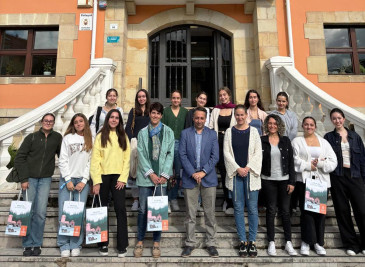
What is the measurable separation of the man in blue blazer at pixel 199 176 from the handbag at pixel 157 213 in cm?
28

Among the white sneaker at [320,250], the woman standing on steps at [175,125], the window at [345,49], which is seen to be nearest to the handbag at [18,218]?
the woman standing on steps at [175,125]

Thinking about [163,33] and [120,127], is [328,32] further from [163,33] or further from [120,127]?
[120,127]

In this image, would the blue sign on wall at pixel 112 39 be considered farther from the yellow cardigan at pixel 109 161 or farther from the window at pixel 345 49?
the window at pixel 345 49

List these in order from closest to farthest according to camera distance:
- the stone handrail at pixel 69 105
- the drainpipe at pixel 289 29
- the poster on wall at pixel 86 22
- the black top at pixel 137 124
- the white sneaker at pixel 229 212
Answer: the white sneaker at pixel 229 212 → the black top at pixel 137 124 → the stone handrail at pixel 69 105 → the drainpipe at pixel 289 29 → the poster on wall at pixel 86 22

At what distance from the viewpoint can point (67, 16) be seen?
6.76 m

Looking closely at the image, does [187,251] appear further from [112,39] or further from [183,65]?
[112,39]

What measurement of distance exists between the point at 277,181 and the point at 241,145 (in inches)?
23.7

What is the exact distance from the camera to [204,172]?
9.89ft

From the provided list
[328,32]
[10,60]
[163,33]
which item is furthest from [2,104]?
[328,32]

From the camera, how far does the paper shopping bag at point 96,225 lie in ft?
9.15

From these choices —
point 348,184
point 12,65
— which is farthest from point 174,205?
point 12,65

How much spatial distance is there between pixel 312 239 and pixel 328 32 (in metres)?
5.95

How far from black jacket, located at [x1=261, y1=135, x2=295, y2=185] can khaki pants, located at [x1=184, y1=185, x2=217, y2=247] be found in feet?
2.30

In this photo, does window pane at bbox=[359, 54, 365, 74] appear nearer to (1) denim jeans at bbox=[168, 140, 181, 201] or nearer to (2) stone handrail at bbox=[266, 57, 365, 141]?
(2) stone handrail at bbox=[266, 57, 365, 141]
